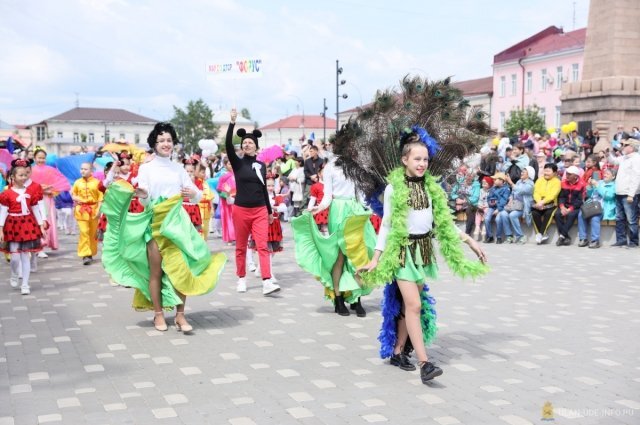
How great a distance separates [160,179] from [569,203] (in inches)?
407

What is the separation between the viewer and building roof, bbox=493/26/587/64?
66.9 m

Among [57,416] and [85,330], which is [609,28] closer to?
[85,330]

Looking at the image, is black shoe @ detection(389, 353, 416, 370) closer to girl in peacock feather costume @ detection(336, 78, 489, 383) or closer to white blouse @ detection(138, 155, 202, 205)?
girl in peacock feather costume @ detection(336, 78, 489, 383)

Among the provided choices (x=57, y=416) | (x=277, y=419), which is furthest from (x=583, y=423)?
(x=57, y=416)

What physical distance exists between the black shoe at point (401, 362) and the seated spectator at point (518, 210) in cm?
1065

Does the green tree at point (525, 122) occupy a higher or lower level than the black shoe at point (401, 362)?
higher

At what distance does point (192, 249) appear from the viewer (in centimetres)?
771

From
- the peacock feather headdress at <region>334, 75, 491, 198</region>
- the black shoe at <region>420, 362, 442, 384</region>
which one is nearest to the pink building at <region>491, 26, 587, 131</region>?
the peacock feather headdress at <region>334, 75, 491, 198</region>

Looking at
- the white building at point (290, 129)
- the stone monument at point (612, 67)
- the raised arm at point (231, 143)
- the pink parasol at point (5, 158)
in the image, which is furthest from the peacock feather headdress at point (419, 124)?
the white building at point (290, 129)

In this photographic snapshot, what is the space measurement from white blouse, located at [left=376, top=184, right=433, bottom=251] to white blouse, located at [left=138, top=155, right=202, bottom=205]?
100 inches

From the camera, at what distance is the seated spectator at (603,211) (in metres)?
15.3

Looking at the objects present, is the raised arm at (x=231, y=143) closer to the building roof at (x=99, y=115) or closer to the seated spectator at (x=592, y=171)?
the seated spectator at (x=592, y=171)

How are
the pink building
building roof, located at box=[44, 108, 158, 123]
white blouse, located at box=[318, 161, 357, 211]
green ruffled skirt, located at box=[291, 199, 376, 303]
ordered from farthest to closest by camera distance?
building roof, located at box=[44, 108, 158, 123], the pink building, white blouse, located at box=[318, 161, 357, 211], green ruffled skirt, located at box=[291, 199, 376, 303]

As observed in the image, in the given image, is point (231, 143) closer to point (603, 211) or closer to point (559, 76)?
point (603, 211)
